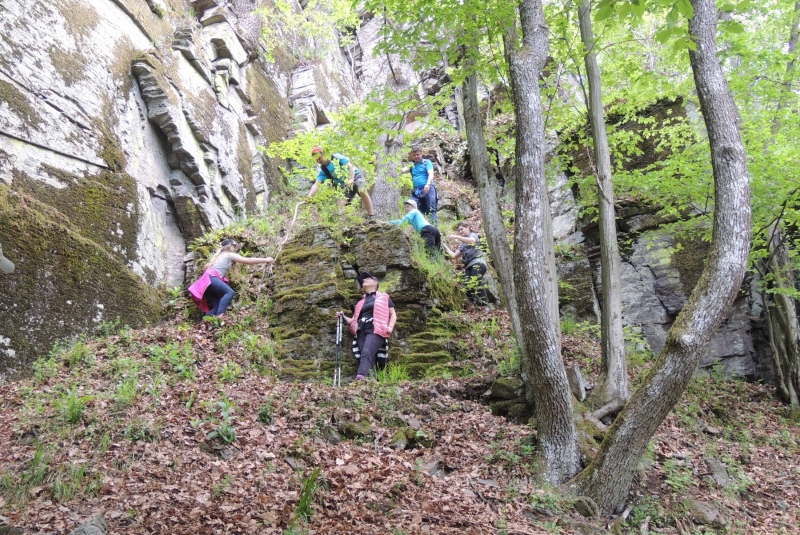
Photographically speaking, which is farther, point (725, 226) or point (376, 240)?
point (376, 240)

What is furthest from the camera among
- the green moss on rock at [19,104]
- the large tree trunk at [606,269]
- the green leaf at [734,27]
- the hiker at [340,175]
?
the hiker at [340,175]

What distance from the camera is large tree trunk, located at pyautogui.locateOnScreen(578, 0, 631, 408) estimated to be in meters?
6.24

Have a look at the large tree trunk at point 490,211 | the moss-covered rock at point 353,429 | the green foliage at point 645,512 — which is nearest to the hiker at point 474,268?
the large tree trunk at point 490,211

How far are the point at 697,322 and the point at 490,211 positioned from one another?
2853mm

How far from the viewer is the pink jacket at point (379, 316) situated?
24.7ft

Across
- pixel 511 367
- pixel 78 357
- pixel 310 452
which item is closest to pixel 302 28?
pixel 78 357

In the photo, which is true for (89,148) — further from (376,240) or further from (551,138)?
(551,138)

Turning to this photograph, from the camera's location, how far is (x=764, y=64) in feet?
27.0

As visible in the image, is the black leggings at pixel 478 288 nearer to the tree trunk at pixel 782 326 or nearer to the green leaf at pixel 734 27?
the tree trunk at pixel 782 326

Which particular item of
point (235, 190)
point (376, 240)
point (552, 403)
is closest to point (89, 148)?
point (235, 190)

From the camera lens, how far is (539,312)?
502 cm

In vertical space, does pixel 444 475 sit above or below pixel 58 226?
below

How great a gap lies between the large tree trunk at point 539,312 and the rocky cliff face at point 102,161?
6202 mm

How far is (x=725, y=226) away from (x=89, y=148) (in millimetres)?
9262
